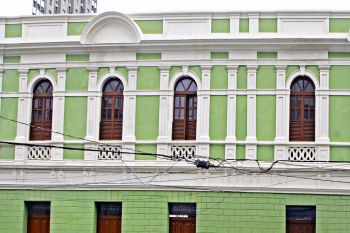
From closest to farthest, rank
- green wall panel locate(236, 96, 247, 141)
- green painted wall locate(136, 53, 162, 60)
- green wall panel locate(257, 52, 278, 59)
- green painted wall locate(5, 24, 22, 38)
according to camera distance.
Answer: green wall panel locate(236, 96, 247, 141)
green wall panel locate(257, 52, 278, 59)
green painted wall locate(136, 53, 162, 60)
green painted wall locate(5, 24, 22, 38)

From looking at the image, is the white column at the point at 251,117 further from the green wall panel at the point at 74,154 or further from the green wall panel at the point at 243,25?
the green wall panel at the point at 74,154

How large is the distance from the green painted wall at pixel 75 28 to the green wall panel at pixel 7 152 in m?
4.25

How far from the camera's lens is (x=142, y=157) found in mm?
25703

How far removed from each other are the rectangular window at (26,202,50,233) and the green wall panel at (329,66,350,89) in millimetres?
9960

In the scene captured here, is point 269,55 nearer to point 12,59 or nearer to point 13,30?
point 12,59

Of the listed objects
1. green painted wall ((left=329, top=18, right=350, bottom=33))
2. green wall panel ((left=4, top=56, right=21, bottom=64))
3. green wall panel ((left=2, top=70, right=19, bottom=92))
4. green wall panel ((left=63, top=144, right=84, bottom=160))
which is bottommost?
green wall panel ((left=63, top=144, right=84, bottom=160))

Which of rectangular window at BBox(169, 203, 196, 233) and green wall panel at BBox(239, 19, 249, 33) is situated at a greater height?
green wall panel at BBox(239, 19, 249, 33)

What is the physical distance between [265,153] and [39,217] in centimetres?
767

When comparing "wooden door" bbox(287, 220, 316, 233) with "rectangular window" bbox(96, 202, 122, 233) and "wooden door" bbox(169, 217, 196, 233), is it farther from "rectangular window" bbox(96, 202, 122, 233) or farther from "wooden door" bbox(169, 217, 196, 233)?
"rectangular window" bbox(96, 202, 122, 233)

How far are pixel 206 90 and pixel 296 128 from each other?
3.09 meters

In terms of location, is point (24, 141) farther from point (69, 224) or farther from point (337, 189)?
point (337, 189)

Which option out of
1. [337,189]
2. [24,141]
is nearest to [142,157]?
[24,141]

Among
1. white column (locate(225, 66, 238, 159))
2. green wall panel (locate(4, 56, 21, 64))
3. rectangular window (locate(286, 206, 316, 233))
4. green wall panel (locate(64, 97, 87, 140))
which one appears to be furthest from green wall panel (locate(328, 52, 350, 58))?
green wall panel (locate(4, 56, 21, 64))

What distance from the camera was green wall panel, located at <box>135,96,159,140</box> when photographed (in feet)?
85.0
